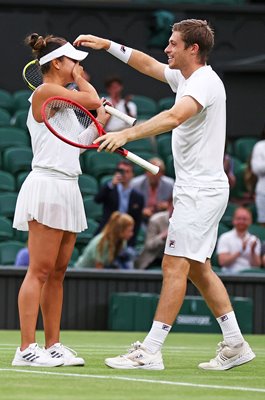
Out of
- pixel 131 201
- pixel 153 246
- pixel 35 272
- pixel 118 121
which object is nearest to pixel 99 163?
pixel 118 121

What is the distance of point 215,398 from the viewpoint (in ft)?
20.1

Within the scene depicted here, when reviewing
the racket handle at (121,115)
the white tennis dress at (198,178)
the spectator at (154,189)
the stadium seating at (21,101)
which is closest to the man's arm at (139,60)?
the white tennis dress at (198,178)

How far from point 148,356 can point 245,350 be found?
27.3 inches

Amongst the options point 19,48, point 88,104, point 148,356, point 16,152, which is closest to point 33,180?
point 88,104

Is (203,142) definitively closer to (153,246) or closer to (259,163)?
(153,246)

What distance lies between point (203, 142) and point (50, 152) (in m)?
0.89

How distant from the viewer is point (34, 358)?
24.6 feet

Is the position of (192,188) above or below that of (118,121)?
below

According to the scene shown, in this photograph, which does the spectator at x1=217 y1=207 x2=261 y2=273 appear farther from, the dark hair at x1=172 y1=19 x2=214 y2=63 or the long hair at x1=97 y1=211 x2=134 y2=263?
the dark hair at x1=172 y1=19 x2=214 y2=63

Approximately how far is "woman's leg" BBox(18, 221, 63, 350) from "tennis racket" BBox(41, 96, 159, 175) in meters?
0.56

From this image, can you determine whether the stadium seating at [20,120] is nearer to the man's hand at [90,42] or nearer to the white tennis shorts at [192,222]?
the man's hand at [90,42]

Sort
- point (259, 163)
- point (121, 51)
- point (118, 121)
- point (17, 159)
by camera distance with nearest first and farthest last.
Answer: point (121, 51), point (259, 163), point (17, 159), point (118, 121)

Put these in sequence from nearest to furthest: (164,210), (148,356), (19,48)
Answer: (148,356), (164,210), (19,48)

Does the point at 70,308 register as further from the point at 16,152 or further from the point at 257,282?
the point at 16,152
